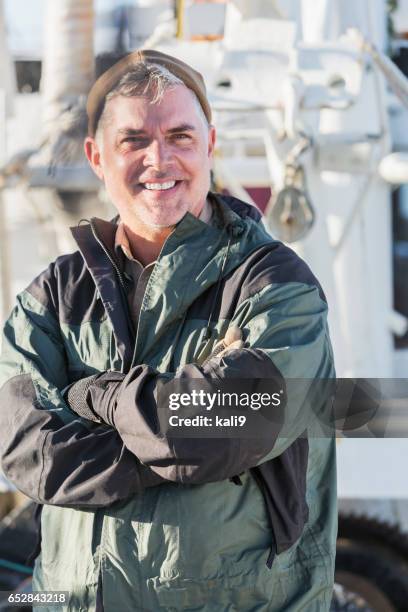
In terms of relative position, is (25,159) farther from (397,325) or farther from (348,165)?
(397,325)

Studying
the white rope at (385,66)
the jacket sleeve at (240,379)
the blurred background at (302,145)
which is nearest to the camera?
the jacket sleeve at (240,379)

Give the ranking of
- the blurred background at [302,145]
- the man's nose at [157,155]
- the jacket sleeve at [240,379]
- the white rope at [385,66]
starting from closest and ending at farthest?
the jacket sleeve at [240,379] < the man's nose at [157,155] < the blurred background at [302,145] < the white rope at [385,66]

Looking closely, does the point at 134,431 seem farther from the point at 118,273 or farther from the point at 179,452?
the point at 118,273

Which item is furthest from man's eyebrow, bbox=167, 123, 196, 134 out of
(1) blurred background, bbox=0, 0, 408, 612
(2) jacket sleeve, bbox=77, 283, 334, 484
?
(1) blurred background, bbox=0, 0, 408, 612

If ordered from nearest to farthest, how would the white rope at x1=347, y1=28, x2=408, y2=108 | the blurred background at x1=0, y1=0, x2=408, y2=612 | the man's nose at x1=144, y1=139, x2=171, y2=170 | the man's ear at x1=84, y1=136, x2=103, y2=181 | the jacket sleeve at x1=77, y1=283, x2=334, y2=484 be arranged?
the jacket sleeve at x1=77, y1=283, x2=334, y2=484 < the man's nose at x1=144, y1=139, x2=171, y2=170 < the man's ear at x1=84, y1=136, x2=103, y2=181 < the blurred background at x1=0, y1=0, x2=408, y2=612 < the white rope at x1=347, y1=28, x2=408, y2=108

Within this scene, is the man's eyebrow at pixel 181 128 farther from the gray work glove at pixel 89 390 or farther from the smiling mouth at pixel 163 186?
the gray work glove at pixel 89 390

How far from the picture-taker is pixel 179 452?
4.71 feet

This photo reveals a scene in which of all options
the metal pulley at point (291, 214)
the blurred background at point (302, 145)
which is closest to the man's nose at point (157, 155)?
the blurred background at point (302, 145)

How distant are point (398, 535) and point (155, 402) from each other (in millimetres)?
1714

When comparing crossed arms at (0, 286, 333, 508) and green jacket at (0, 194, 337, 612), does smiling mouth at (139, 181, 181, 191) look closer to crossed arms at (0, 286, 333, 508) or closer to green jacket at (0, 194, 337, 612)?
green jacket at (0, 194, 337, 612)

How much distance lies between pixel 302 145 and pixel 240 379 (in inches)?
59.7

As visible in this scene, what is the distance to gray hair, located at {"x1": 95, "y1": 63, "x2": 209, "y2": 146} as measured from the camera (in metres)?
1.58

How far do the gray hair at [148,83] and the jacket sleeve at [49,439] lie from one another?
0.36 meters

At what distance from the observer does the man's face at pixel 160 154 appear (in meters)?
1.57
